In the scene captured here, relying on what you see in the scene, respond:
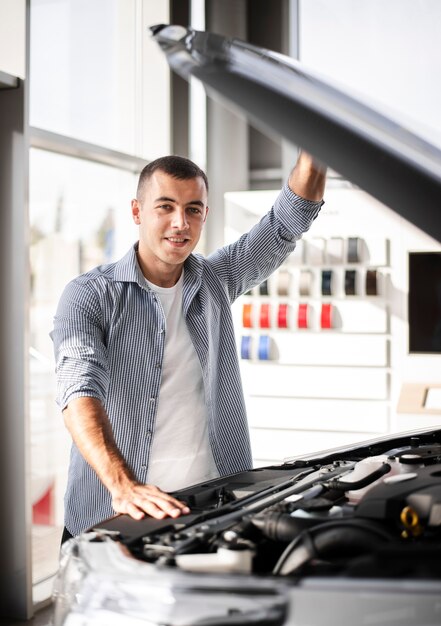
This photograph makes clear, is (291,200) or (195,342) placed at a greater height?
(291,200)

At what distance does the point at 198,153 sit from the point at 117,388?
12.3 feet

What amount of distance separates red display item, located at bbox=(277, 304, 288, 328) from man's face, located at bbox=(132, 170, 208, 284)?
111 inches

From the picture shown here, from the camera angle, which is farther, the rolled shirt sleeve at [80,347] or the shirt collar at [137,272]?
the shirt collar at [137,272]

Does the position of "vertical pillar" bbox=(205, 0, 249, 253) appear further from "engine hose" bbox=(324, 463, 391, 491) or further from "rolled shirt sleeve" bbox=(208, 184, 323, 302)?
"engine hose" bbox=(324, 463, 391, 491)

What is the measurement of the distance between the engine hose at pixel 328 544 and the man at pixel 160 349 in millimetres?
846

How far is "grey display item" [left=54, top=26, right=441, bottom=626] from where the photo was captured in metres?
1.07

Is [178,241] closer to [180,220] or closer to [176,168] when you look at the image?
[180,220]

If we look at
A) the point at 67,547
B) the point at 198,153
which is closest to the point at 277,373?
the point at 198,153

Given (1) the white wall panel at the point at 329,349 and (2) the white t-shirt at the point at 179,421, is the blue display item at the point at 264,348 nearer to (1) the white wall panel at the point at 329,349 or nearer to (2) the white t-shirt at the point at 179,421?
(1) the white wall panel at the point at 329,349

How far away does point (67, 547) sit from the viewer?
1352 mm

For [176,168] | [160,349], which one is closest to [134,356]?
[160,349]

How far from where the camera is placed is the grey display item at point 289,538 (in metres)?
1.07

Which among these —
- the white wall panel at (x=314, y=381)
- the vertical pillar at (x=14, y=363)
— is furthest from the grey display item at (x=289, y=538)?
the white wall panel at (x=314, y=381)

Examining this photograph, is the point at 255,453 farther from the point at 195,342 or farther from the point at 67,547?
the point at 67,547
